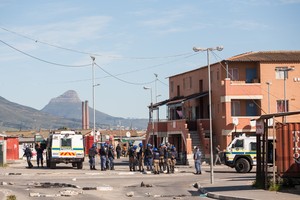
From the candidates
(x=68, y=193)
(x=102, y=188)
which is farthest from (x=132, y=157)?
(x=68, y=193)

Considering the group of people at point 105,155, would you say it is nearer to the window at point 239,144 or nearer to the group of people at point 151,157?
the group of people at point 151,157

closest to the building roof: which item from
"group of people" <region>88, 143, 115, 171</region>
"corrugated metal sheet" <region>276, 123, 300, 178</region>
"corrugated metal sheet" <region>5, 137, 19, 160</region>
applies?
"group of people" <region>88, 143, 115, 171</region>

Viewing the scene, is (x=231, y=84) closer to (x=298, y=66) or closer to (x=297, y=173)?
(x=298, y=66)

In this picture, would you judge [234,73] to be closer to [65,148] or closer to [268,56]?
[268,56]

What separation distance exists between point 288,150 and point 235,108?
36.8 meters

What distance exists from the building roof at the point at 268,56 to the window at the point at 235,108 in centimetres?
406

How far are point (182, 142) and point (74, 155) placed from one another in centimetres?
1815

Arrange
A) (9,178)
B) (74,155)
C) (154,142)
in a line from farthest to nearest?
(154,142) < (74,155) < (9,178)

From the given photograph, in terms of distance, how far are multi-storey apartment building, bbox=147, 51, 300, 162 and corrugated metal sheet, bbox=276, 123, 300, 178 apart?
34.2 metres

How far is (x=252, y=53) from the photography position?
6944cm

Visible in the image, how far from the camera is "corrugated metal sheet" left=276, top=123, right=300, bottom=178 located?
27.7 meters

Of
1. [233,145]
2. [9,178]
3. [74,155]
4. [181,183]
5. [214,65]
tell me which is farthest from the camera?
[214,65]

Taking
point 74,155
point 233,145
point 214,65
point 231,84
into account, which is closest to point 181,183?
point 233,145

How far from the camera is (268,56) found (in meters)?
67.8
